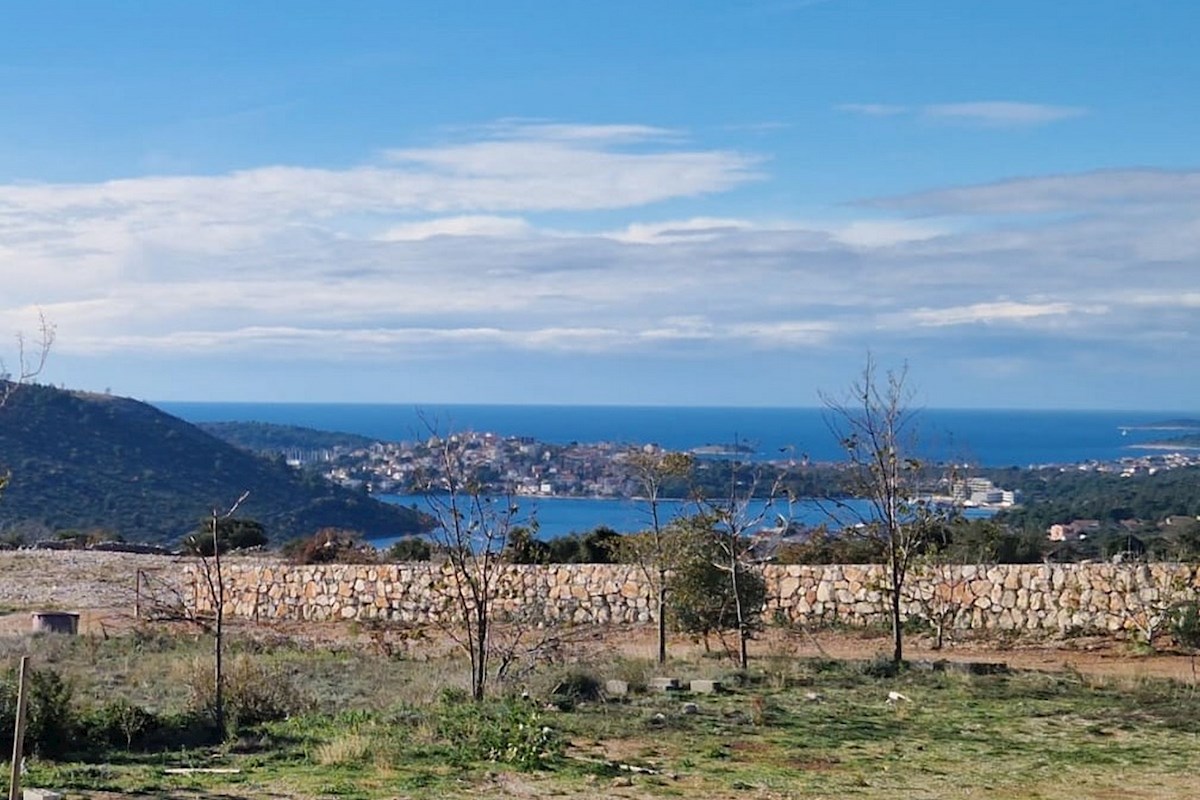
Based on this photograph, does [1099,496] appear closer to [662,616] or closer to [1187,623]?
[1187,623]

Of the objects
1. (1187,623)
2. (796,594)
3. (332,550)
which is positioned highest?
(332,550)

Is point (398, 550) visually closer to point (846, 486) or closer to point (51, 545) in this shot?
point (51, 545)

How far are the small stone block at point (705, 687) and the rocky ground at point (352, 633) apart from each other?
3.96m

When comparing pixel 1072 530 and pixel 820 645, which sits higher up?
pixel 1072 530

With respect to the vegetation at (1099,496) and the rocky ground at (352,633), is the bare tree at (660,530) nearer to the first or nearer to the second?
the rocky ground at (352,633)

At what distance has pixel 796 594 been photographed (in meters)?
24.3

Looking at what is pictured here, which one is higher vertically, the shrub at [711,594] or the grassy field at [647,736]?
the shrub at [711,594]

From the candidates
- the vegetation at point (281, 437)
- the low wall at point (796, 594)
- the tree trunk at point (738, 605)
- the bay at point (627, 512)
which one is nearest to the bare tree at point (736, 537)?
the tree trunk at point (738, 605)

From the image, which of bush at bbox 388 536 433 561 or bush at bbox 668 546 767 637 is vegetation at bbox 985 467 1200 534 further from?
bush at bbox 668 546 767 637

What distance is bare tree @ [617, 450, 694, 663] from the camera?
64.5ft

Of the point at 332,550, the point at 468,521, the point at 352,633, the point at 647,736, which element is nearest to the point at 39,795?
the point at 647,736

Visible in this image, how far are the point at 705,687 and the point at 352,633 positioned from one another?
10.8 m

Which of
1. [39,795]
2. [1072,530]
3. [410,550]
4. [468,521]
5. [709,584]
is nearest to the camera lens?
[39,795]

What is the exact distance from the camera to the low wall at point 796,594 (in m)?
21.5
